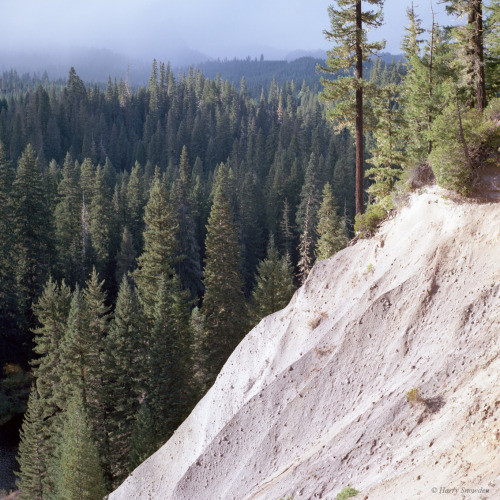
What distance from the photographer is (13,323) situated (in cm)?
4225

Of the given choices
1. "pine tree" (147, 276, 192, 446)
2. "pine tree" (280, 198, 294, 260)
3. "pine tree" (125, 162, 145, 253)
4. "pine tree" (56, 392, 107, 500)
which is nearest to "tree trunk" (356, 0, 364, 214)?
"pine tree" (147, 276, 192, 446)

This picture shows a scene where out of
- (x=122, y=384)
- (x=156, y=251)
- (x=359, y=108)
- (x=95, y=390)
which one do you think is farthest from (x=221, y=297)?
(x=359, y=108)

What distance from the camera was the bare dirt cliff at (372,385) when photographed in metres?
9.33

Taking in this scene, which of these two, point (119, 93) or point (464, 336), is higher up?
point (119, 93)

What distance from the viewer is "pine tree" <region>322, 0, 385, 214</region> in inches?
780

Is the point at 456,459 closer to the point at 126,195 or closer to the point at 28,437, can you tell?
the point at 28,437

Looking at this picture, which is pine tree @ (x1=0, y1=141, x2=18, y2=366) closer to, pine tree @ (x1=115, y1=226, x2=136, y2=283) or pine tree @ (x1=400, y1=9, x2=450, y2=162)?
pine tree @ (x1=115, y1=226, x2=136, y2=283)

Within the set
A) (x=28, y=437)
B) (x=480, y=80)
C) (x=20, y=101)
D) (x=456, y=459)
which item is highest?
(x=20, y=101)

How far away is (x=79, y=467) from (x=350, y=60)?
2158 cm

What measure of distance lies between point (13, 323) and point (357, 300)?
36273 millimetres

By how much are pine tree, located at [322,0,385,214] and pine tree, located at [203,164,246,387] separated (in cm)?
1797

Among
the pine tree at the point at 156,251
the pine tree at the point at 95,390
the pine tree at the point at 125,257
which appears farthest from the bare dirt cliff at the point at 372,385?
the pine tree at the point at 125,257

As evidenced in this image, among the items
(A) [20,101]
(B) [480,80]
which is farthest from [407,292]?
(A) [20,101]

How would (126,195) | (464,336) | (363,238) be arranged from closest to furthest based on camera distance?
(464,336)
(363,238)
(126,195)
